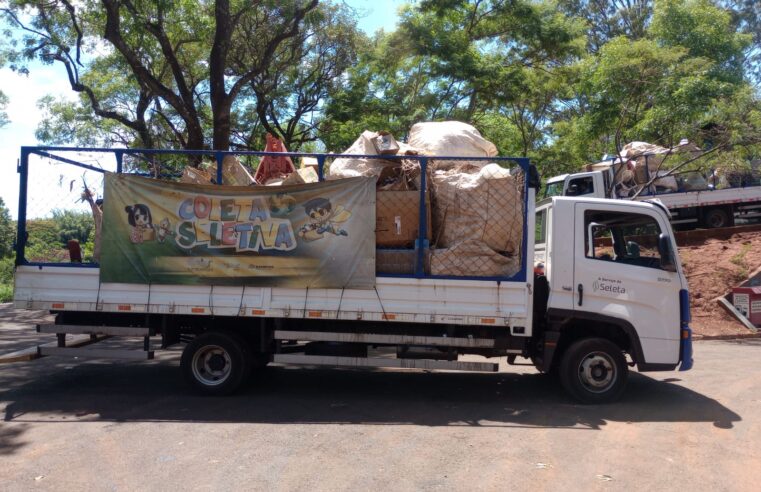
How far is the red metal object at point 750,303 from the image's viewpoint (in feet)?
42.8

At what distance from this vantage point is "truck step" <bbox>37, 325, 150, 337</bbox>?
23.1ft

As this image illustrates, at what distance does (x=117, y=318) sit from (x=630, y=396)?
236 inches

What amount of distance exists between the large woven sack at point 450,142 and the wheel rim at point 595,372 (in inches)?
96.7

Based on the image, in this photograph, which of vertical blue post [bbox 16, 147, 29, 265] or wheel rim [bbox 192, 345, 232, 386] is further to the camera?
wheel rim [bbox 192, 345, 232, 386]

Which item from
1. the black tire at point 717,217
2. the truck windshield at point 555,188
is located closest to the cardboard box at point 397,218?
the truck windshield at point 555,188

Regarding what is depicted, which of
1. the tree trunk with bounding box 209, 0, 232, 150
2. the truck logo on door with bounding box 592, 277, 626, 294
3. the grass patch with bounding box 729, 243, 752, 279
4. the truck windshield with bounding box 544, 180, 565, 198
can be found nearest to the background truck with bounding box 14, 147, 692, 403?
the truck logo on door with bounding box 592, 277, 626, 294

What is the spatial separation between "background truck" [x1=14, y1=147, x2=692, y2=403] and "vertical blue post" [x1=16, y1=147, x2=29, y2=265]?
15 millimetres

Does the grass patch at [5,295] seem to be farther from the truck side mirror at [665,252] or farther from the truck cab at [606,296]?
the truck side mirror at [665,252]

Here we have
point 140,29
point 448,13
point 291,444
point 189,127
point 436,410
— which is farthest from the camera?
point 448,13

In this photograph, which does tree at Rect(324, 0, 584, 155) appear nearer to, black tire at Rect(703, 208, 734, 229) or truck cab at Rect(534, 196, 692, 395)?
black tire at Rect(703, 208, 734, 229)

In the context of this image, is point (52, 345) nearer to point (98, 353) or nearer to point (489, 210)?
point (98, 353)

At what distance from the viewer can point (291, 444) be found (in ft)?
18.2

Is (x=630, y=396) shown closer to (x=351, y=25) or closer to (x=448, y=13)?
(x=448, y=13)

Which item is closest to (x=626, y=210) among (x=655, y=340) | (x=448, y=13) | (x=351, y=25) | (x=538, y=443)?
(x=655, y=340)
